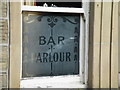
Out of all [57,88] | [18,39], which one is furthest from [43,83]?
[18,39]

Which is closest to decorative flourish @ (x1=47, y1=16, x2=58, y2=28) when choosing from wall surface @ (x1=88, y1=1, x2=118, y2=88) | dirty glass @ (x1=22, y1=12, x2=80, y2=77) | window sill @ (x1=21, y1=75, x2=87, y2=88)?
dirty glass @ (x1=22, y1=12, x2=80, y2=77)

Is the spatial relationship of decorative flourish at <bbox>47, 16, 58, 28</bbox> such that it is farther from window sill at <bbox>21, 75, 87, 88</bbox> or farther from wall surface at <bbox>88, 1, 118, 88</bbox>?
window sill at <bbox>21, 75, 87, 88</bbox>

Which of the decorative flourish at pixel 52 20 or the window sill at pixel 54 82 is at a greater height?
the decorative flourish at pixel 52 20

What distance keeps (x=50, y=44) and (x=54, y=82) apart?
1.27 ft

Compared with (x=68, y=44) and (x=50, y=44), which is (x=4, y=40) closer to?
(x=50, y=44)

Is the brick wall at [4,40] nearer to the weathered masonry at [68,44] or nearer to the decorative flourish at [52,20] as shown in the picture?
the weathered masonry at [68,44]

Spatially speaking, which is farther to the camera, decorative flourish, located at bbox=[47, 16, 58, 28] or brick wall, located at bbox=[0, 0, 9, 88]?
decorative flourish, located at bbox=[47, 16, 58, 28]

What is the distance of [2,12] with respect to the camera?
86.9 inches

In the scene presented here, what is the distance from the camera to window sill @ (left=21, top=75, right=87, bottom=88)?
231 centimetres

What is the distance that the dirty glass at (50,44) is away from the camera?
7.66 feet

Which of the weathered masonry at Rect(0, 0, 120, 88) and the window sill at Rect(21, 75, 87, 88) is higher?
the weathered masonry at Rect(0, 0, 120, 88)

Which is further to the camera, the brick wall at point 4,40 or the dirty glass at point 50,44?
the dirty glass at point 50,44

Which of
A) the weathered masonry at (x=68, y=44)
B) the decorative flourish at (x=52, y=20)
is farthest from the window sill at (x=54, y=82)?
the decorative flourish at (x=52, y=20)

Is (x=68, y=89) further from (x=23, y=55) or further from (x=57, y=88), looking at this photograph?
(x=23, y=55)
